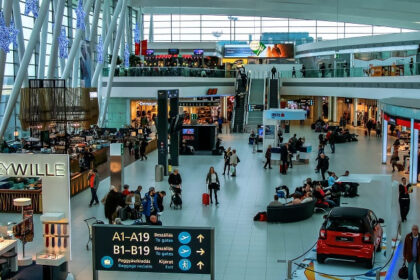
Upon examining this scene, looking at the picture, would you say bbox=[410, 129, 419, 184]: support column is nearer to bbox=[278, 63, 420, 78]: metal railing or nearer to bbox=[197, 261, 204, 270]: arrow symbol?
bbox=[278, 63, 420, 78]: metal railing

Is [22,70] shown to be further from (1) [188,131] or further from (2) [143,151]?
(1) [188,131]

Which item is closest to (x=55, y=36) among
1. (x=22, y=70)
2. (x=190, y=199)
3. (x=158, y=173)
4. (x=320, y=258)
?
(x=22, y=70)

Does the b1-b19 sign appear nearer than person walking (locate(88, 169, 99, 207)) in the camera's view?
Yes

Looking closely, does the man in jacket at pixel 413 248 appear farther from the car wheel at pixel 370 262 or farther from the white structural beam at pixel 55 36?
the white structural beam at pixel 55 36

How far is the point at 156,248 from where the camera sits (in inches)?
390

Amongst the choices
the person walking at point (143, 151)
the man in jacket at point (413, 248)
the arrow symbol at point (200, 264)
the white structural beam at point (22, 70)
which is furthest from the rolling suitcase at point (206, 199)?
the white structural beam at point (22, 70)

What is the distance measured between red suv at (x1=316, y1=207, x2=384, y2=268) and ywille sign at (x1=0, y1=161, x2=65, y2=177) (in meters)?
5.69

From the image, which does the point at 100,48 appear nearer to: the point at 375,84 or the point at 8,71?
the point at 8,71

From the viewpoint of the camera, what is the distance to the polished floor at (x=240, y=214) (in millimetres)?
13562

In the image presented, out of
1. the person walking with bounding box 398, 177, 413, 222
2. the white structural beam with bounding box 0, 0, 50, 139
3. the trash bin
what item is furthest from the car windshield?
the white structural beam with bounding box 0, 0, 50, 139

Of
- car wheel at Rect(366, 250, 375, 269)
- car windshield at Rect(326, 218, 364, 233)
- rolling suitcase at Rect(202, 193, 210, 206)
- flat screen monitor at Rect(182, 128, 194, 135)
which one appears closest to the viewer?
car wheel at Rect(366, 250, 375, 269)

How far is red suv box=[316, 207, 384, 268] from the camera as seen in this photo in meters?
13.1

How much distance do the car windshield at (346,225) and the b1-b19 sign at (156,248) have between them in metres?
4.44

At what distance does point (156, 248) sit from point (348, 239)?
16.4ft
